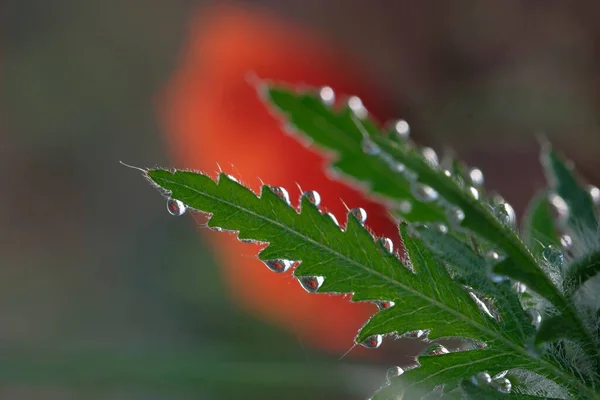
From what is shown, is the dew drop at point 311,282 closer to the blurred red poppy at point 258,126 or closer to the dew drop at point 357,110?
the dew drop at point 357,110

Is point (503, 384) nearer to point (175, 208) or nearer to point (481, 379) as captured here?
point (481, 379)

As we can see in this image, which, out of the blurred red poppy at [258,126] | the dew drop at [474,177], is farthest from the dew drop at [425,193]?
the blurred red poppy at [258,126]

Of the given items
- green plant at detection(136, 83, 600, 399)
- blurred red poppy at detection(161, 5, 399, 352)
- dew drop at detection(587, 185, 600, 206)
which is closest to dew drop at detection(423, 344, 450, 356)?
green plant at detection(136, 83, 600, 399)

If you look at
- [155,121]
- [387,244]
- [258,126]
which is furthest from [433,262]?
[155,121]

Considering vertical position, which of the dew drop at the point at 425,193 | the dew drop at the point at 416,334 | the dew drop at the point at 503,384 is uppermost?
the dew drop at the point at 425,193

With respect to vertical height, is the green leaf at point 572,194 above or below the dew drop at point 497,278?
above

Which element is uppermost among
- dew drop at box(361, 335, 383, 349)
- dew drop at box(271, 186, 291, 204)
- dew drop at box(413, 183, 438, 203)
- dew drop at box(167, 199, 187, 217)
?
dew drop at box(167, 199, 187, 217)

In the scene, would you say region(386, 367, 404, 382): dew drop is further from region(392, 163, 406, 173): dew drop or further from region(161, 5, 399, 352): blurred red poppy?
region(161, 5, 399, 352): blurred red poppy

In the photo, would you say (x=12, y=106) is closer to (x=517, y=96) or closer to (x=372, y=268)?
(x=517, y=96)
